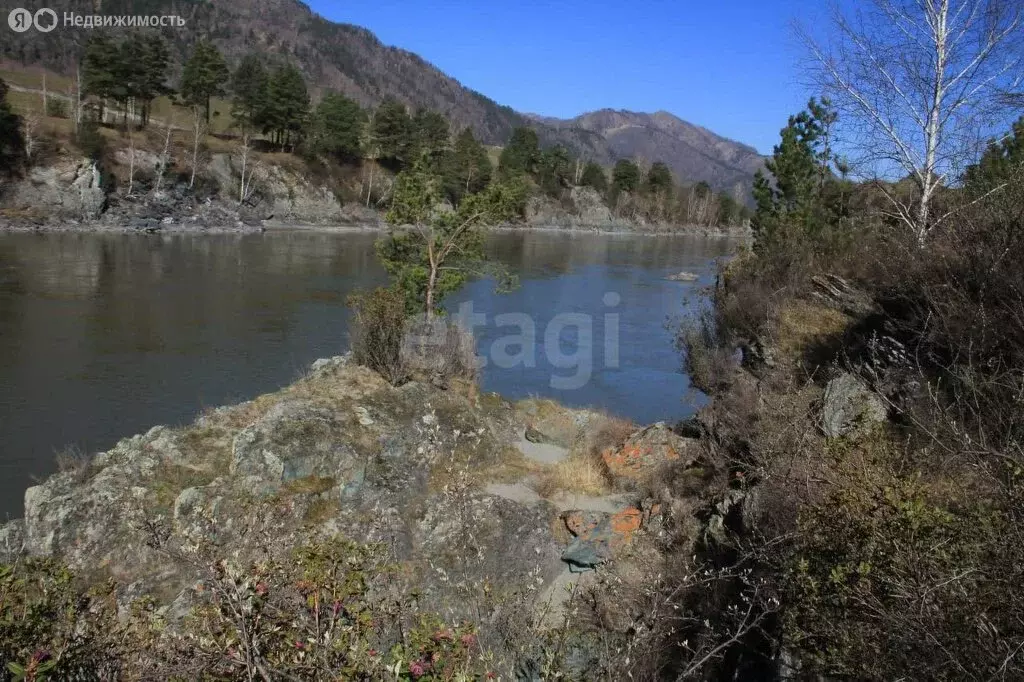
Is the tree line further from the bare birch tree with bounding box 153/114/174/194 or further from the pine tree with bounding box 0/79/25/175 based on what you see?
the pine tree with bounding box 0/79/25/175

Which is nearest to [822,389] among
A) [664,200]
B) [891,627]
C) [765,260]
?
[891,627]

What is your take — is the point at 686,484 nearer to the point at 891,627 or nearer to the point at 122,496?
the point at 891,627

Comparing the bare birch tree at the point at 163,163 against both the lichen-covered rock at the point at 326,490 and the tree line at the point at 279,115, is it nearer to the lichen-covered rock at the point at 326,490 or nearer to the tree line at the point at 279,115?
the tree line at the point at 279,115

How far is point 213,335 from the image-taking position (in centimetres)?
1958

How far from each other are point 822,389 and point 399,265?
362 inches

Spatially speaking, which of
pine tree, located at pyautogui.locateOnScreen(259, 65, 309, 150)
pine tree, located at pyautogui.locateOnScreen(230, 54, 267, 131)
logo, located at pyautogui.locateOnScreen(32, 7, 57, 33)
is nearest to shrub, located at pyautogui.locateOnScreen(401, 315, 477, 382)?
pine tree, located at pyautogui.locateOnScreen(259, 65, 309, 150)

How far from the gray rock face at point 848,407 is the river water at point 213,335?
835cm

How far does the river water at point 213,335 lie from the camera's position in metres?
13.7

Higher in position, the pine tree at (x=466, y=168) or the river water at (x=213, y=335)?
the pine tree at (x=466, y=168)

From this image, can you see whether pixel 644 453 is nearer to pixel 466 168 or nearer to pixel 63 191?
pixel 63 191

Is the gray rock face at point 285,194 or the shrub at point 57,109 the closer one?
the gray rock face at point 285,194

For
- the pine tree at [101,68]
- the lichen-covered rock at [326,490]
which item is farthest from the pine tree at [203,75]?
the lichen-covered rock at [326,490]

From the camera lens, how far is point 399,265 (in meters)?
14.6

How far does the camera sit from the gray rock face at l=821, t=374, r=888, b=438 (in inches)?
243
